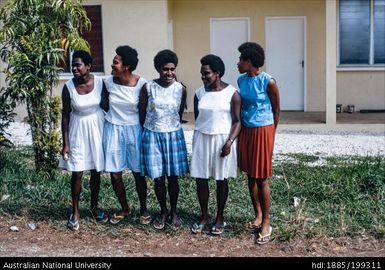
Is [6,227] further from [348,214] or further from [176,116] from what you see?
[348,214]

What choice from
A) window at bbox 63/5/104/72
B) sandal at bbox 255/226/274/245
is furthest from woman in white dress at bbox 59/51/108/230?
window at bbox 63/5/104/72

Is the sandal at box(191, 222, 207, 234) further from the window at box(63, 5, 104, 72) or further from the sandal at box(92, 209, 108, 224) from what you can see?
the window at box(63, 5, 104, 72)

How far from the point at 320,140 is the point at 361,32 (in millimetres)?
3689

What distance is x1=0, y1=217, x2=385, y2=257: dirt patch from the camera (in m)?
6.24

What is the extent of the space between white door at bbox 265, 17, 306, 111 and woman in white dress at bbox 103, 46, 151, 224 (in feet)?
26.4

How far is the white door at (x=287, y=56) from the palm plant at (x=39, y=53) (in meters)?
6.47

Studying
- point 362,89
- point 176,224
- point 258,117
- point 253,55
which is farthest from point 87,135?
point 362,89

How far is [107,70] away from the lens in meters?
13.3

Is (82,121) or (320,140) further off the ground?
(82,121)

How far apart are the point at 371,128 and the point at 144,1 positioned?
15.6 feet

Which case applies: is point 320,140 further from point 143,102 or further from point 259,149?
point 143,102

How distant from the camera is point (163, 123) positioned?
6531 mm

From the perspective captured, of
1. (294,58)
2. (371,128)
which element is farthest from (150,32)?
(371,128)

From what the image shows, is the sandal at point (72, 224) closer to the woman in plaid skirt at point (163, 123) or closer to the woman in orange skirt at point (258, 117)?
the woman in plaid skirt at point (163, 123)
